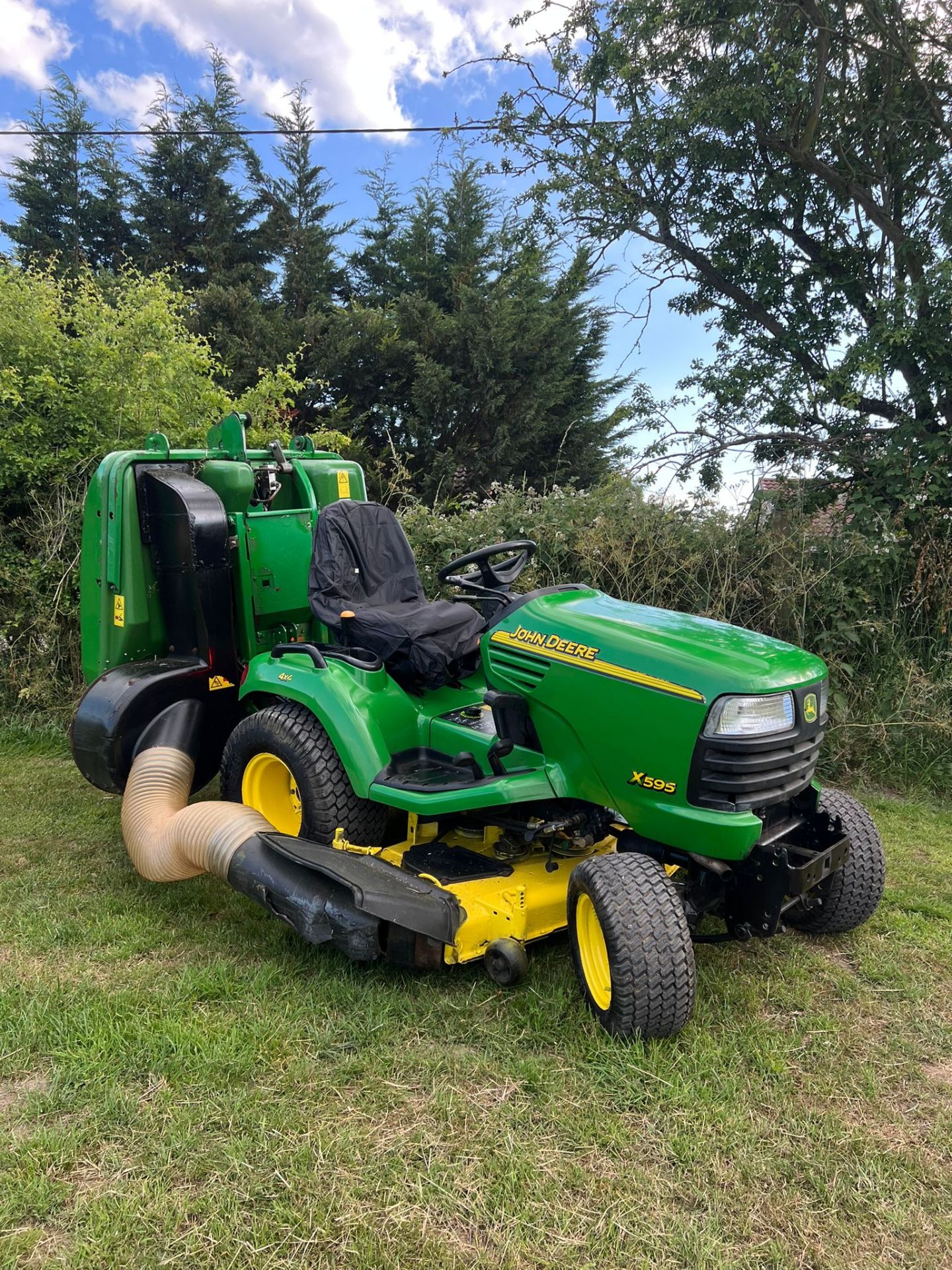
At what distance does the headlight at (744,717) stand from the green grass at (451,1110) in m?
0.89

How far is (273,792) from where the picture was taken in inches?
151

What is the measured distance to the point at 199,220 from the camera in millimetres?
16109

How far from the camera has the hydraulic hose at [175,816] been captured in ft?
10.4

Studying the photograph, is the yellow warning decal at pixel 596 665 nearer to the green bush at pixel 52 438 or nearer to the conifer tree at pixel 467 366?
the green bush at pixel 52 438

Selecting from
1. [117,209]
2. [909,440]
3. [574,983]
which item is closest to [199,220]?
[117,209]

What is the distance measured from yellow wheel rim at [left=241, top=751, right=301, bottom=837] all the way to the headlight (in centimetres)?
191

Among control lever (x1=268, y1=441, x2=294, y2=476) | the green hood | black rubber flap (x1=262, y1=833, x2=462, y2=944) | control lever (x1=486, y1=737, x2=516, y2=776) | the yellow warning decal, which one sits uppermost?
control lever (x1=268, y1=441, x2=294, y2=476)

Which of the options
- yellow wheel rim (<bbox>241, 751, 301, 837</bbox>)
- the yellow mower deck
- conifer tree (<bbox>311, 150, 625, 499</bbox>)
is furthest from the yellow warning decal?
conifer tree (<bbox>311, 150, 625, 499</bbox>)

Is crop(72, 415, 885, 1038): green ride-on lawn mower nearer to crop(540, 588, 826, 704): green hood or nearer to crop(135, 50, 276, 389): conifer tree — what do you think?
crop(540, 588, 826, 704): green hood

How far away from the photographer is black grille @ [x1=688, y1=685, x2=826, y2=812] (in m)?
2.54

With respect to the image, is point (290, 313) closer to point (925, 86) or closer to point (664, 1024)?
point (925, 86)

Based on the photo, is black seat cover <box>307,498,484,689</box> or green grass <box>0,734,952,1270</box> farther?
black seat cover <box>307,498,484,689</box>

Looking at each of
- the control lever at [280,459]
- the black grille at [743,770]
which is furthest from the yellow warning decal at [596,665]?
the control lever at [280,459]

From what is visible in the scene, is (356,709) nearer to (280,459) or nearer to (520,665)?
(520,665)
